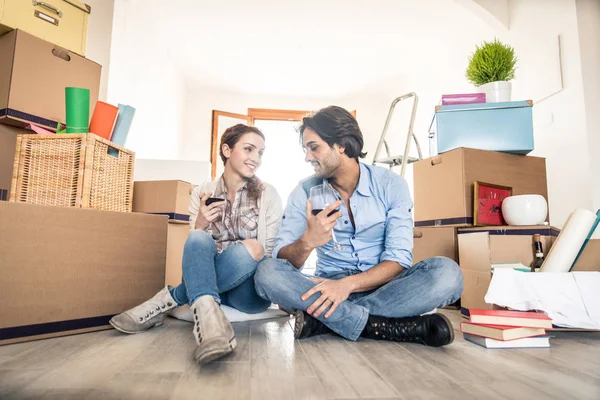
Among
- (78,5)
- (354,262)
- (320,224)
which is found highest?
(78,5)

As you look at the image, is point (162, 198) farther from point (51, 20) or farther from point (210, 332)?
point (210, 332)

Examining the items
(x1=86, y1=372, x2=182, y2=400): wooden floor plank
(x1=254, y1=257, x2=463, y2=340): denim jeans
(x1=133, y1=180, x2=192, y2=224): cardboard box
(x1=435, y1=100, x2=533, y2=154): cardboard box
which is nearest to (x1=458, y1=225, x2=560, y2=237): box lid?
(x1=435, y1=100, x2=533, y2=154): cardboard box

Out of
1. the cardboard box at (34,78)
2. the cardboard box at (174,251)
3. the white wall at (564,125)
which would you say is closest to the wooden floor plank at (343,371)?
the cardboard box at (174,251)

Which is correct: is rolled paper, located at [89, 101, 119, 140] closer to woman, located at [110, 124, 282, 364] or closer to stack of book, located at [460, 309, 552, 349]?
woman, located at [110, 124, 282, 364]

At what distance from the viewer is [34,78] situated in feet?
6.02

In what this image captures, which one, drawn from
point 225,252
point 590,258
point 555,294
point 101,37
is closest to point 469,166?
point 590,258

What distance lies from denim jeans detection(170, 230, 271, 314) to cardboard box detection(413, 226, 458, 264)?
98 centimetres

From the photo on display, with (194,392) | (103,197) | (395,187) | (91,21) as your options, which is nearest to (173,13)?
(91,21)

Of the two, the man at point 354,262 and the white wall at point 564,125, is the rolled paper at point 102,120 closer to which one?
the man at point 354,262

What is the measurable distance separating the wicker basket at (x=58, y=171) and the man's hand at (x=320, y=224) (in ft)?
3.10

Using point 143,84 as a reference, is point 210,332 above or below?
below

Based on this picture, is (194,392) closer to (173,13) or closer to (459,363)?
(459,363)

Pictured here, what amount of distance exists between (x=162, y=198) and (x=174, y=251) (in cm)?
33

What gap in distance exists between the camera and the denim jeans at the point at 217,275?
50.2 inches
